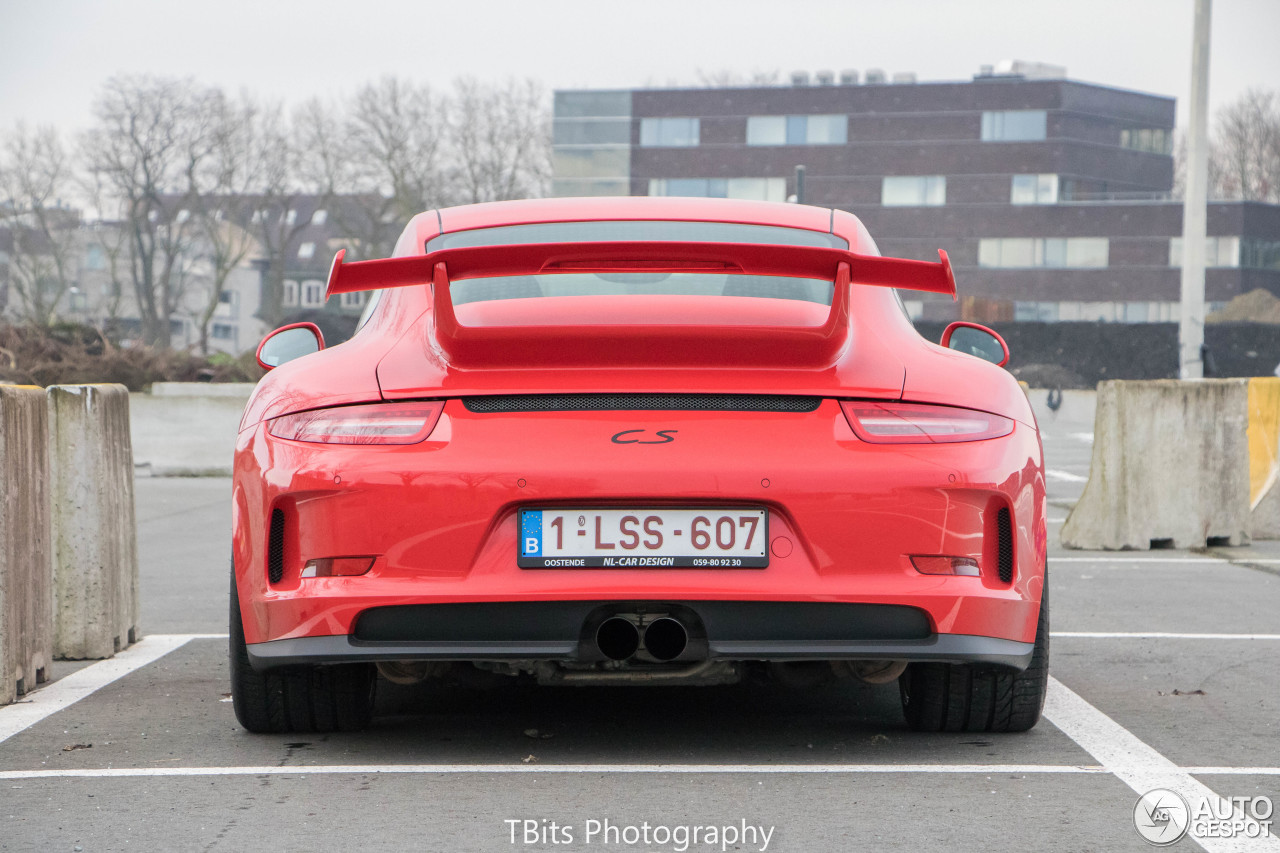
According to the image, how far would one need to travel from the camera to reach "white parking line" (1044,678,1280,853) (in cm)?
321

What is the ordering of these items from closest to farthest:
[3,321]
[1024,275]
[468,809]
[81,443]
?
[468,809], [81,443], [3,321], [1024,275]

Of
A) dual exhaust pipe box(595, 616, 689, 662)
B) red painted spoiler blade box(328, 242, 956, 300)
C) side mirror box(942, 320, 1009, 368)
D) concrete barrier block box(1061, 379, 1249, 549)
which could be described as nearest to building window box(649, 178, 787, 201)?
concrete barrier block box(1061, 379, 1249, 549)

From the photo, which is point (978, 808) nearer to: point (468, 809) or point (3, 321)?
point (468, 809)

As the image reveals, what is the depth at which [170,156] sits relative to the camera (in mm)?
60312

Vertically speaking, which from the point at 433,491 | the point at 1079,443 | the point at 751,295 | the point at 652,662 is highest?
the point at 751,295

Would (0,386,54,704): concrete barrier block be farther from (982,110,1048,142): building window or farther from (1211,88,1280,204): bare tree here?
(1211,88,1280,204): bare tree

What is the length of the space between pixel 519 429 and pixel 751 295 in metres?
0.84

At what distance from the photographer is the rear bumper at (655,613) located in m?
3.59

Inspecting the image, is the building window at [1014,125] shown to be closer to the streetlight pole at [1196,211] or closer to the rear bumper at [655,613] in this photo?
the streetlight pole at [1196,211]

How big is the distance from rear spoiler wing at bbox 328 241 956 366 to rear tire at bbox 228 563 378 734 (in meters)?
1.01

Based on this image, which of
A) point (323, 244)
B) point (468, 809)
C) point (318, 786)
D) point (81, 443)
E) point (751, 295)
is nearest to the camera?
point (468, 809)

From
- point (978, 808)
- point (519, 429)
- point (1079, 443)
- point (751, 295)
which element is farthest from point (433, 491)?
point (1079, 443)

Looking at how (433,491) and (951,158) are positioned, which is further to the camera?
(951,158)

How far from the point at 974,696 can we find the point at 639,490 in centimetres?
125
